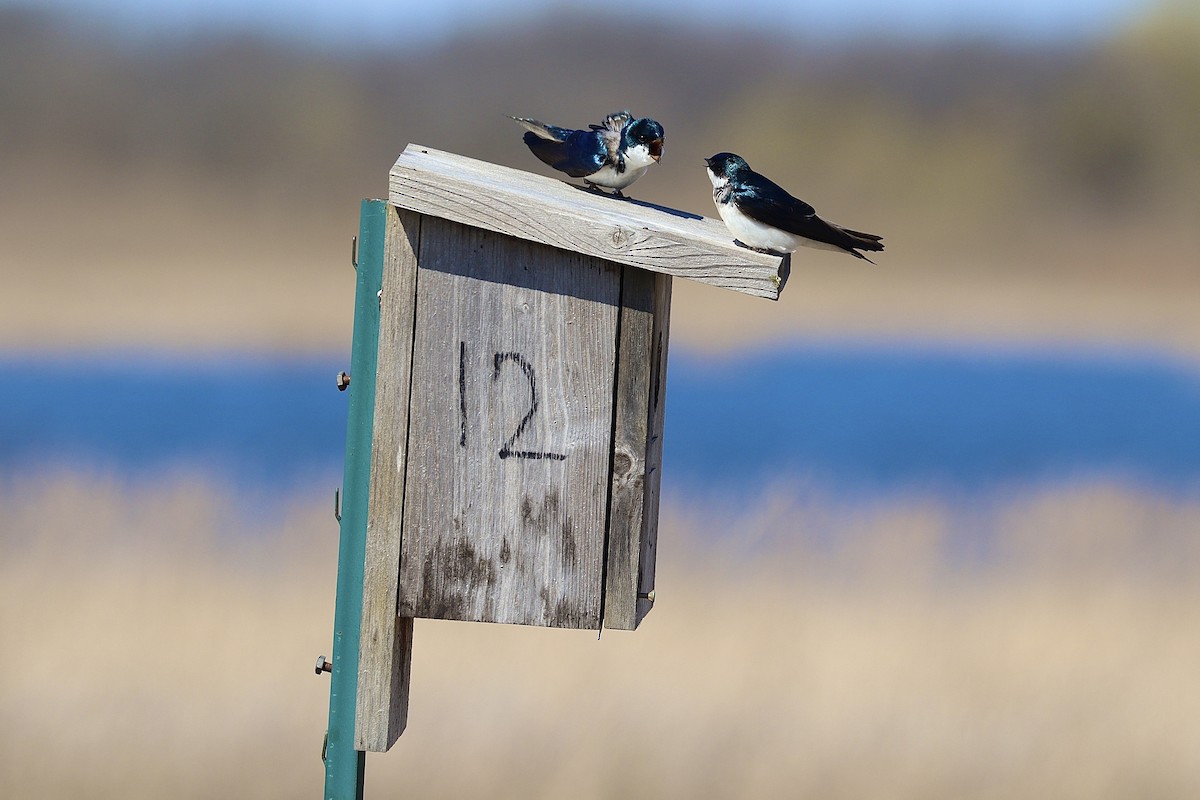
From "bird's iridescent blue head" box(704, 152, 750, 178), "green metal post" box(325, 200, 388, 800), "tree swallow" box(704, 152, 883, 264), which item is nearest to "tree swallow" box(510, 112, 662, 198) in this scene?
"bird's iridescent blue head" box(704, 152, 750, 178)

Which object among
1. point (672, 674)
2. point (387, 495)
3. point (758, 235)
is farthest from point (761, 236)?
point (672, 674)

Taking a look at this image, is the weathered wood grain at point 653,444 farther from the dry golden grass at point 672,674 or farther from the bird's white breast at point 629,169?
the dry golden grass at point 672,674

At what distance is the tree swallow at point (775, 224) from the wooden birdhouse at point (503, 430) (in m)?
0.07

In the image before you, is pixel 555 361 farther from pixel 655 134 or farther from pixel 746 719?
pixel 746 719

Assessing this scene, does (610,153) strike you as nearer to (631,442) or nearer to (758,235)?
(758,235)

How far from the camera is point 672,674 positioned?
4.77 metres

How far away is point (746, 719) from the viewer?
179 inches

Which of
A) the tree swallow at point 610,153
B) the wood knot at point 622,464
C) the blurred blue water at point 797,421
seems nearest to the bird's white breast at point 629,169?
the tree swallow at point 610,153

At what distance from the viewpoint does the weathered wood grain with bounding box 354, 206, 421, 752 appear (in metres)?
2.00

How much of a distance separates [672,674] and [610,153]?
8.76ft

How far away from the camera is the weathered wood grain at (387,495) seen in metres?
2.00

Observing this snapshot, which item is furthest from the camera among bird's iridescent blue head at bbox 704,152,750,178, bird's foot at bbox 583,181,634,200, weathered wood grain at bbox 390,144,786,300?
bird's foot at bbox 583,181,634,200

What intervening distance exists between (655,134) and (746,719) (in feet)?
8.37

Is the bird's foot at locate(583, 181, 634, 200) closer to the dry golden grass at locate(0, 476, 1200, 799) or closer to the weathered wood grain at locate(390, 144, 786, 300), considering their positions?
the weathered wood grain at locate(390, 144, 786, 300)
